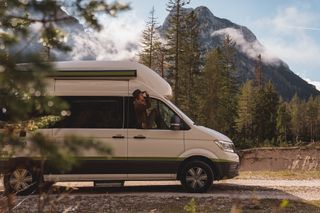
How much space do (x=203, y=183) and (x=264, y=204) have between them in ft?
6.07

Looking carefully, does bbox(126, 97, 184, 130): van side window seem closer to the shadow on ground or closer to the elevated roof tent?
the elevated roof tent

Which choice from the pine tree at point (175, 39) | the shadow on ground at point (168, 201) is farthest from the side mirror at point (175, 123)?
the pine tree at point (175, 39)

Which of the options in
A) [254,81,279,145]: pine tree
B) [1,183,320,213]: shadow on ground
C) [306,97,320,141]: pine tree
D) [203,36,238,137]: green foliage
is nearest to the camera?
[1,183,320,213]: shadow on ground

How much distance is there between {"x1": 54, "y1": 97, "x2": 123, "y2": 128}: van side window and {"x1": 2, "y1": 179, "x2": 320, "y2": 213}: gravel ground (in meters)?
1.37

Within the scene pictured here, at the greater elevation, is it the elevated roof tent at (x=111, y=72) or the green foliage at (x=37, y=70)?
the elevated roof tent at (x=111, y=72)

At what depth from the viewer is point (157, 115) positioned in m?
11.5

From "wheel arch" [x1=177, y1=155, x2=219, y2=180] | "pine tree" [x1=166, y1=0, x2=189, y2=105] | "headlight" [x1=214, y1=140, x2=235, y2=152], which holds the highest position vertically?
"pine tree" [x1=166, y1=0, x2=189, y2=105]

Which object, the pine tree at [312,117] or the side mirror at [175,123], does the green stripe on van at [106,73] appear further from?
the pine tree at [312,117]

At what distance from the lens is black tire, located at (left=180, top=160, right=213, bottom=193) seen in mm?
11445

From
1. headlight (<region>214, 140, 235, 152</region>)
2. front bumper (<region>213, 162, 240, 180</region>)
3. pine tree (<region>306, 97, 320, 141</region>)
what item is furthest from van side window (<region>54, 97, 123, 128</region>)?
pine tree (<region>306, 97, 320, 141</region>)

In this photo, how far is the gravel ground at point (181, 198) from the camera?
951cm

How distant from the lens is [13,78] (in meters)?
2.52

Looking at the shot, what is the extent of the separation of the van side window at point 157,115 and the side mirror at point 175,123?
51 mm

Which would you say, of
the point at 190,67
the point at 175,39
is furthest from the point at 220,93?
the point at 175,39
